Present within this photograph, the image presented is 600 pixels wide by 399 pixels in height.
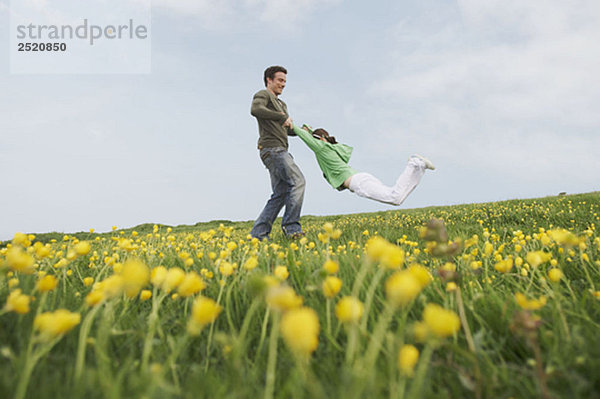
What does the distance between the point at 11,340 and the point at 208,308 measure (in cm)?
125

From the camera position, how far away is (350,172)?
22.4ft

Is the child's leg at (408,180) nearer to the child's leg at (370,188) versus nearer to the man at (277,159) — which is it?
the child's leg at (370,188)

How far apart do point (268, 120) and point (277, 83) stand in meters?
0.97

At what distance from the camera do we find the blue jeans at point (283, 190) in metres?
7.12

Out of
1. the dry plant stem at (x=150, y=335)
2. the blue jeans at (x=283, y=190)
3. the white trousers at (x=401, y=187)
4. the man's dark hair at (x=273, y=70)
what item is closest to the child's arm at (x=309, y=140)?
the blue jeans at (x=283, y=190)

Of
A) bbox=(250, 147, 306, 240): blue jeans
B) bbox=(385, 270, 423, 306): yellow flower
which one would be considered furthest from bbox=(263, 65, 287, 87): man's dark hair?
bbox=(385, 270, 423, 306): yellow flower

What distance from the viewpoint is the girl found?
20.0ft

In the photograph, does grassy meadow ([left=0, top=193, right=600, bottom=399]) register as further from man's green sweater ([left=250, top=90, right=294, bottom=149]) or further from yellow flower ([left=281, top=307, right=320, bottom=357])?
man's green sweater ([left=250, top=90, right=294, bottom=149])

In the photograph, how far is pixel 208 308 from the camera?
923 mm

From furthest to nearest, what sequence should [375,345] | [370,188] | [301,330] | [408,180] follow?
[370,188]
[408,180]
[375,345]
[301,330]

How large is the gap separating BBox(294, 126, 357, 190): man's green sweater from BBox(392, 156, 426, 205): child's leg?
3.25 feet

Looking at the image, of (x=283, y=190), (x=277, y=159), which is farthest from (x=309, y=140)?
(x=283, y=190)

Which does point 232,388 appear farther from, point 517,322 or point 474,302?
point 474,302

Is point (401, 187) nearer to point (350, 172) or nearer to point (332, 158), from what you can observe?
point (350, 172)
